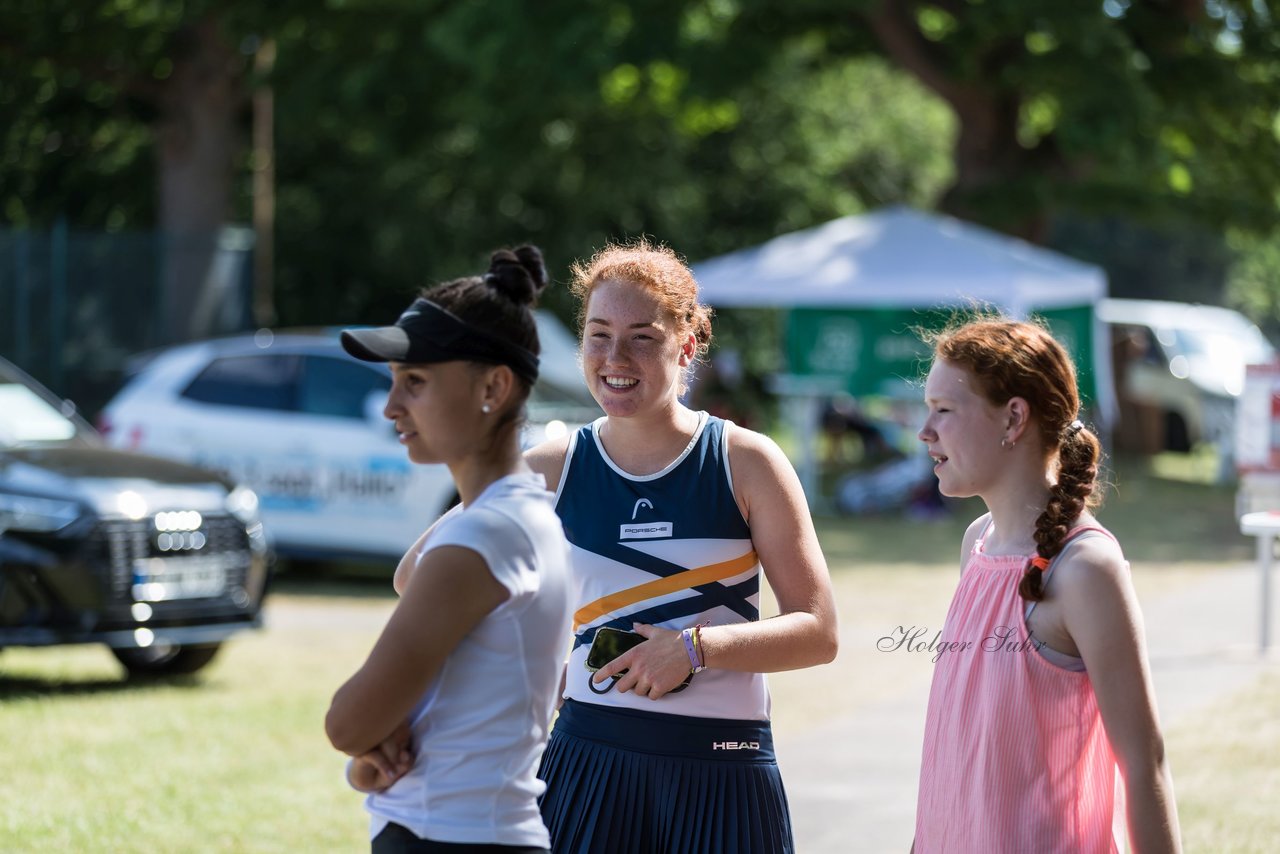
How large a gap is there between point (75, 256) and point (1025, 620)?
19.3m

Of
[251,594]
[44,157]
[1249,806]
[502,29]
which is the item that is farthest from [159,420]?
[44,157]

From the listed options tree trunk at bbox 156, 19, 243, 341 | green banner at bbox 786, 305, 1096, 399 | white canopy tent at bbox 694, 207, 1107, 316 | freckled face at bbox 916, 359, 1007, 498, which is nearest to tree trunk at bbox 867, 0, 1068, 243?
white canopy tent at bbox 694, 207, 1107, 316

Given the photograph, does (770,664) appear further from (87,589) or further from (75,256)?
(75,256)

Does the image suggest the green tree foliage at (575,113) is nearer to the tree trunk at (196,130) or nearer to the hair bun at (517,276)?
the tree trunk at (196,130)

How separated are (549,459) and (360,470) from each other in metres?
9.32

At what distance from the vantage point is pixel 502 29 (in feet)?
62.4

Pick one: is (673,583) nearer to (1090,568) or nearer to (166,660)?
(1090,568)

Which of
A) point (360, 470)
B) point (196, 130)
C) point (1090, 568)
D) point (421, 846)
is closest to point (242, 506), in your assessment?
point (360, 470)

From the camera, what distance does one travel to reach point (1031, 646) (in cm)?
282

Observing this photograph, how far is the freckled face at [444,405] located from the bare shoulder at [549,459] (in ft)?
2.94

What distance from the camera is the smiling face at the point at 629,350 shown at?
3363 millimetres

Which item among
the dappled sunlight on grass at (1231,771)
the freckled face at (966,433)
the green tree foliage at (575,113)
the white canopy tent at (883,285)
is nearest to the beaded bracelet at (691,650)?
the freckled face at (966,433)

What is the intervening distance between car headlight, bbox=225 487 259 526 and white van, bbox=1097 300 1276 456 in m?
20.3

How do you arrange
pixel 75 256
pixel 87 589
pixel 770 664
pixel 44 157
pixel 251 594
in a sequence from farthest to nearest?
pixel 44 157 → pixel 75 256 → pixel 251 594 → pixel 87 589 → pixel 770 664
